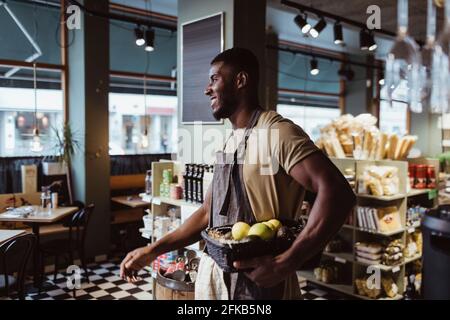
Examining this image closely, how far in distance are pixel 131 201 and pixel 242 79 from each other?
499 centimetres

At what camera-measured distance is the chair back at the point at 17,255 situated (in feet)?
11.4

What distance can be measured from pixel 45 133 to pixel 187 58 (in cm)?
308

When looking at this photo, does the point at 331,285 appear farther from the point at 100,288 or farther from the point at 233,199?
the point at 233,199

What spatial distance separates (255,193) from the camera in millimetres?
1505

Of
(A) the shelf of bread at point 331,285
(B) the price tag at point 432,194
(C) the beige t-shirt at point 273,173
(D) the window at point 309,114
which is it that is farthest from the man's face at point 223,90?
(D) the window at point 309,114

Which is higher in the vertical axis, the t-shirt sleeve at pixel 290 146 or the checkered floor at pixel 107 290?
the t-shirt sleeve at pixel 290 146

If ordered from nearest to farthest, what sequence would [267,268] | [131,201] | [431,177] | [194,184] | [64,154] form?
[267,268], [194,184], [431,177], [64,154], [131,201]

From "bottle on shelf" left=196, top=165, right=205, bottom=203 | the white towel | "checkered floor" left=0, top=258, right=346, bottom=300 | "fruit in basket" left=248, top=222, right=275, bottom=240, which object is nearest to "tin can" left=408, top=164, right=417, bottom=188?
"checkered floor" left=0, top=258, right=346, bottom=300

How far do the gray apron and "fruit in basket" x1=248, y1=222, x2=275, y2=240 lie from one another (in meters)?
0.13

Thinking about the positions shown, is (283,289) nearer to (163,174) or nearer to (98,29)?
(163,174)

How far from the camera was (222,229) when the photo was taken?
4.89 ft

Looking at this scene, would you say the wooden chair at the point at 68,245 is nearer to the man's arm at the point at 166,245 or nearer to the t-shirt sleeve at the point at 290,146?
the man's arm at the point at 166,245

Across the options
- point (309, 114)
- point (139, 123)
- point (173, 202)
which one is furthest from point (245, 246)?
point (309, 114)
